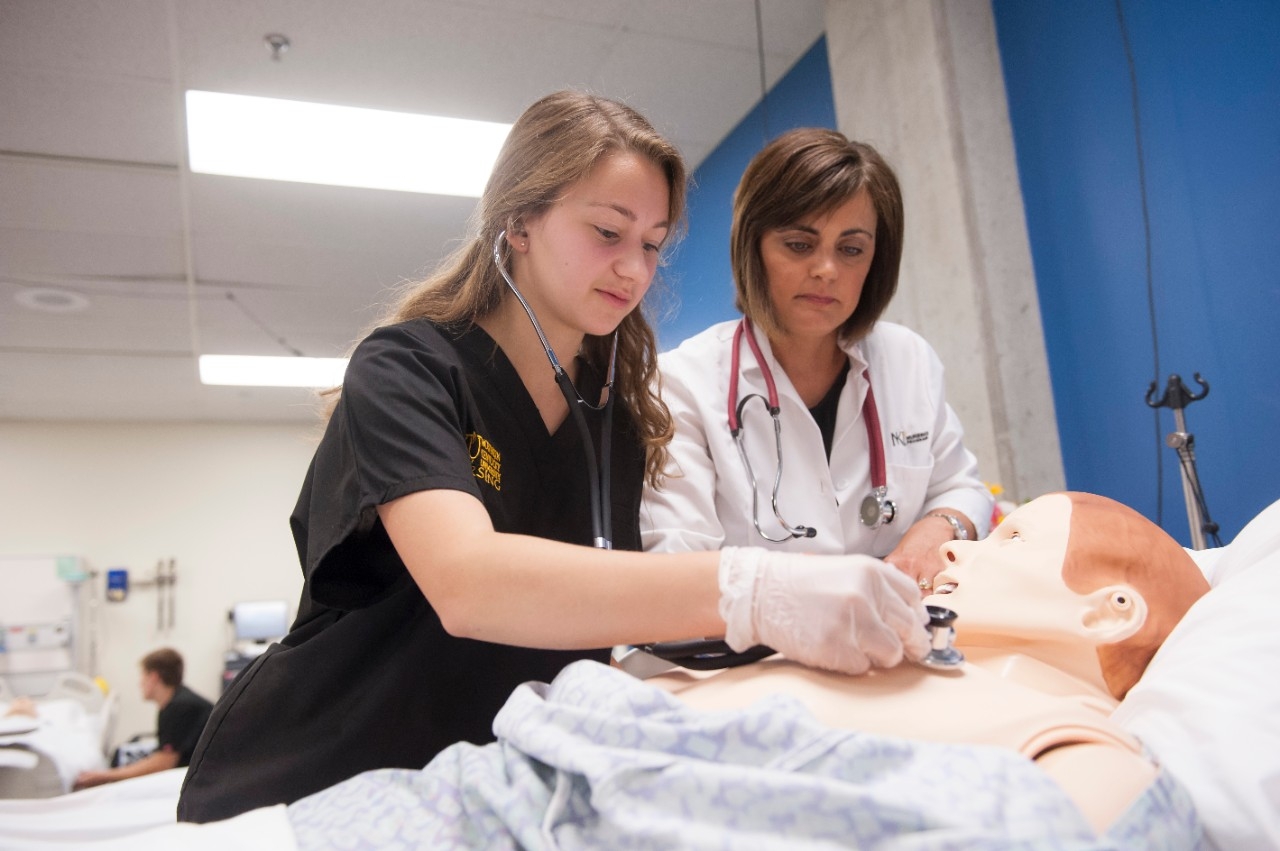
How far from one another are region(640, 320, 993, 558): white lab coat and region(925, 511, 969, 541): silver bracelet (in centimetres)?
6

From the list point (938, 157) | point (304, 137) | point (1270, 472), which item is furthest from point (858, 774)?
point (304, 137)

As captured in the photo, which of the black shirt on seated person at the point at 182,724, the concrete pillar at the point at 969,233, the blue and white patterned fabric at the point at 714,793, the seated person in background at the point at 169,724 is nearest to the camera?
the blue and white patterned fabric at the point at 714,793

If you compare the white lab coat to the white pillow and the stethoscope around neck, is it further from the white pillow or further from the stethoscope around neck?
the white pillow

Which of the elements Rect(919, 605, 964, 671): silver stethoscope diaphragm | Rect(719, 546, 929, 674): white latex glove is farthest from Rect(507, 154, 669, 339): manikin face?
Rect(919, 605, 964, 671): silver stethoscope diaphragm

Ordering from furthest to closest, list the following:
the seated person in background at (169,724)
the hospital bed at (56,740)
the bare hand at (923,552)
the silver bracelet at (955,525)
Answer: the seated person in background at (169,724) → the hospital bed at (56,740) → the silver bracelet at (955,525) → the bare hand at (923,552)

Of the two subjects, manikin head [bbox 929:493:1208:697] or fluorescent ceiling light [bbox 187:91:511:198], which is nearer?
manikin head [bbox 929:493:1208:697]

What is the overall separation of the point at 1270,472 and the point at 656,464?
1.45 m

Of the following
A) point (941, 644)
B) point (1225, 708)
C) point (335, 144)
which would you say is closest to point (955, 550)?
point (941, 644)

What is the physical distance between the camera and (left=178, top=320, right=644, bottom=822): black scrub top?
100 centimetres

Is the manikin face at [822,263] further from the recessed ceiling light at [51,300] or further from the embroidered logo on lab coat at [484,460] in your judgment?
the recessed ceiling light at [51,300]

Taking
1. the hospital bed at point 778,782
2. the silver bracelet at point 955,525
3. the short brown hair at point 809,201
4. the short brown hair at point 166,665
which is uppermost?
the short brown hair at point 809,201

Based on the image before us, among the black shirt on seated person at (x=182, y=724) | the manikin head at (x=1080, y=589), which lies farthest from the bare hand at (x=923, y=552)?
the black shirt on seated person at (x=182, y=724)

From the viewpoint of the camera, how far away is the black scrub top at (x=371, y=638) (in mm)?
999

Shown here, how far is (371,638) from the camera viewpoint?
111 cm
